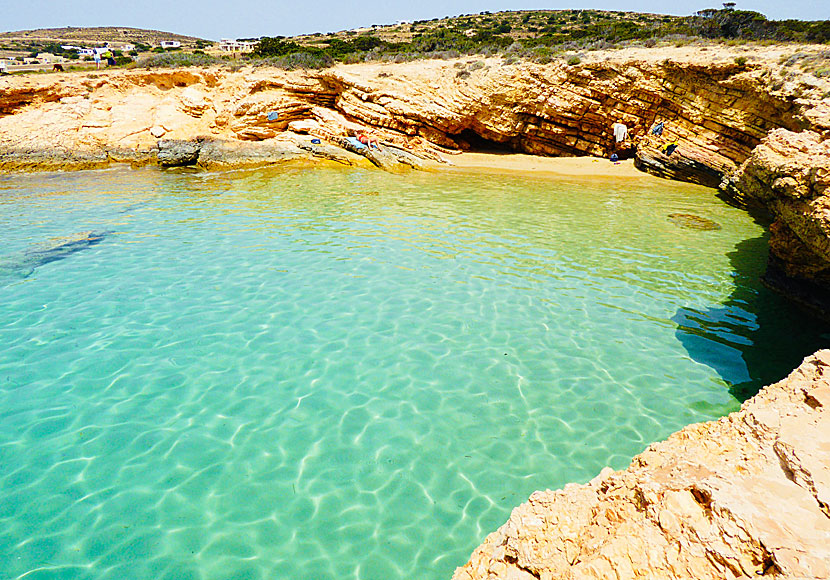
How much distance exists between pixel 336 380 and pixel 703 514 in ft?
12.4

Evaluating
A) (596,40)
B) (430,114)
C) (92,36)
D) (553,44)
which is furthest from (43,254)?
(92,36)

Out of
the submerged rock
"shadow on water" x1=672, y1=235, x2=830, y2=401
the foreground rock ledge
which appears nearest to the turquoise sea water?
"shadow on water" x1=672, y1=235, x2=830, y2=401

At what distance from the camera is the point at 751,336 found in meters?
5.86

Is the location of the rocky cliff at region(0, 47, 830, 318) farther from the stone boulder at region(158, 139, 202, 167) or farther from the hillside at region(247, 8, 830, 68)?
the hillside at region(247, 8, 830, 68)

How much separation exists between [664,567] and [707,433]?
1254 millimetres

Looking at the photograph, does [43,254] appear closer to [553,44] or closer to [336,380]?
[336,380]

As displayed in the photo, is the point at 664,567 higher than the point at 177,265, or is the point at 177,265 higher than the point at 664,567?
the point at 664,567

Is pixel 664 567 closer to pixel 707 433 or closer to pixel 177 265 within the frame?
pixel 707 433

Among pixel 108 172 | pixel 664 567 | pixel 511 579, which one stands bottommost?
pixel 108 172

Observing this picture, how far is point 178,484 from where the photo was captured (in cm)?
369

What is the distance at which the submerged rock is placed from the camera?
35.1 ft

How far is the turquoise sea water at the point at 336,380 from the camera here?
3.33 m

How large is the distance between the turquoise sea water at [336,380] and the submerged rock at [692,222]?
0.70 meters

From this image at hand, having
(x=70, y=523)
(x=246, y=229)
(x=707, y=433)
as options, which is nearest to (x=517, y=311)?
(x=707, y=433)
